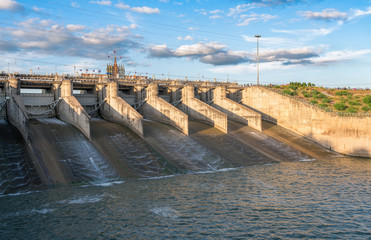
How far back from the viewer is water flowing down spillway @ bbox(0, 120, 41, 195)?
24.7m

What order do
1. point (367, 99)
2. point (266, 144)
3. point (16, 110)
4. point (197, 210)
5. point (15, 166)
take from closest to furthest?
1. point (197, 210)
2. point (15, 166)
3. point (16, 110)
4. point (266, 144)
5. point (367, 99)

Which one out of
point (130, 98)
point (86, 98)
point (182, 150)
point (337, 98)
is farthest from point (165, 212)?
point (337, 98)

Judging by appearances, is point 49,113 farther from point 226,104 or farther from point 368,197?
point 368,197

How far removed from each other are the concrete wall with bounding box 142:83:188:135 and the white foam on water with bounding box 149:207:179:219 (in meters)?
21.9

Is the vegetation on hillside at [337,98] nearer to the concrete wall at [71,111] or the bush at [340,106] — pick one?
the bush at [340,106]

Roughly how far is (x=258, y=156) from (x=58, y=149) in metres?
23.8

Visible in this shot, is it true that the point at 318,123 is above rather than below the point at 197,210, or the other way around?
above

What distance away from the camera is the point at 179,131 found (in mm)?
43906

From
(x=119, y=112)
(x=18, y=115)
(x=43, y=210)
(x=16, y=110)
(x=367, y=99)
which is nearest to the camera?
(x=43, y=210)

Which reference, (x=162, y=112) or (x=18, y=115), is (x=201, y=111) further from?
(x=18, y=115)

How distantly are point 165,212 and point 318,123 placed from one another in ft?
121

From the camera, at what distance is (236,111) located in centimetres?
5584

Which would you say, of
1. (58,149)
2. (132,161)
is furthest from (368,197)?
(58,149)

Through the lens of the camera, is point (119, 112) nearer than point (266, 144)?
Yes
